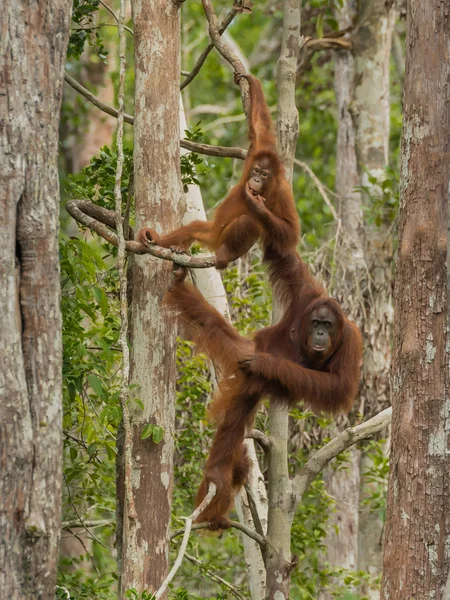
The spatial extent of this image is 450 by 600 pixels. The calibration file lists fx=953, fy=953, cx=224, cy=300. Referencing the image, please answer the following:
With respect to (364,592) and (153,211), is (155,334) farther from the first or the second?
(364,592)

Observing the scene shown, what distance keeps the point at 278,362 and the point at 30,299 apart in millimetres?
2566

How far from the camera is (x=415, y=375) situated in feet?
15.8

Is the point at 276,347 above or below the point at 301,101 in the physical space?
below

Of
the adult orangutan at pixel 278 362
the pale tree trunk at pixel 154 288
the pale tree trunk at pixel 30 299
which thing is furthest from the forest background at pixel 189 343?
the adult orangutan at pixel 278 362

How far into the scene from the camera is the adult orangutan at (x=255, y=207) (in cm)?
528

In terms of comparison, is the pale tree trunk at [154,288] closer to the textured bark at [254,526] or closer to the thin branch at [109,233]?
the thin branch at [109,233]

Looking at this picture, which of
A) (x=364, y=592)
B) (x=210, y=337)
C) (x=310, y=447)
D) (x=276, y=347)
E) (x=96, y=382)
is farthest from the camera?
(x=364, y=592)

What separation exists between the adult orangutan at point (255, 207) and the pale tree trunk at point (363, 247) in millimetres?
2065

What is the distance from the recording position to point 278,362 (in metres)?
5.47

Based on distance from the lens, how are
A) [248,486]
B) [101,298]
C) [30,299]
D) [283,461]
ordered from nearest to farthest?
[30,299] → [101,298] → [283,461] → [248,486]

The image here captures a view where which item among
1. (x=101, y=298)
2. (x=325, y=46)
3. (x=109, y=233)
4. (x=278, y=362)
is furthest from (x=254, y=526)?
(x=325, y=46)

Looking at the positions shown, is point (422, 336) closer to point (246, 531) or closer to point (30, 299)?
point (246, 531)

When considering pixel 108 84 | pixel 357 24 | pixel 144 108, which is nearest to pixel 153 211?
pixel 144 108

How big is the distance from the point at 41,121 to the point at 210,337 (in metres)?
2.41
